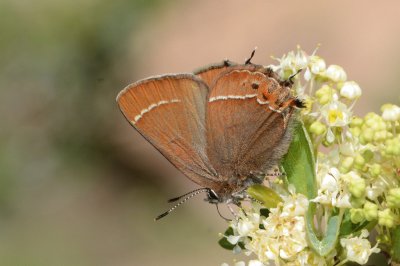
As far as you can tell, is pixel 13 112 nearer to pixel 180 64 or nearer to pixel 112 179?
pixel 112 179

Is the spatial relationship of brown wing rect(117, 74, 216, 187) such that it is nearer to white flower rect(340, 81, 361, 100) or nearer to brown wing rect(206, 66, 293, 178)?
brown wing rect(206, 66, 293, 178)

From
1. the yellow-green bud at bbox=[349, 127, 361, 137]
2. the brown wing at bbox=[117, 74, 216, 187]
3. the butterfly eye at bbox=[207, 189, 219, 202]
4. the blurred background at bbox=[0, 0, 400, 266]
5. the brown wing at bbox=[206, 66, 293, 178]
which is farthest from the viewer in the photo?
the blurred background at bbox=[0, 0, 400, 266]

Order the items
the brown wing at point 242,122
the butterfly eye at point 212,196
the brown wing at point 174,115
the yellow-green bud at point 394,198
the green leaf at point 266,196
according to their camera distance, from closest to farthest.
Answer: the yellow-green bud at point 394,198, the green leaf at point 266,196, the brown wing at point 242,122, the brown wing at point 174,115, the butterfly eye at point 212,196

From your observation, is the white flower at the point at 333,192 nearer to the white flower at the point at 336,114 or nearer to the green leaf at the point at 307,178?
the green leaf at the point at 307,178

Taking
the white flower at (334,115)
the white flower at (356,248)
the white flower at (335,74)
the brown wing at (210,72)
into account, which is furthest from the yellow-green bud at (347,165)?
the brown wing at (210,72)

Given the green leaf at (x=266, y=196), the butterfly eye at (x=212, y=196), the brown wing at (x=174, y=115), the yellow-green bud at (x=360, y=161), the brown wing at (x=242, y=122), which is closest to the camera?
the yellow-green bud at (x=360, y=161)

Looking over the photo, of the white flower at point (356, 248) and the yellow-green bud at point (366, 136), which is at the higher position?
the yellow-green bud at point (366, 136)

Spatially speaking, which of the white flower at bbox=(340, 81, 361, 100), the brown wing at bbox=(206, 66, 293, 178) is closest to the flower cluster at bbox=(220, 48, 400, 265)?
the white flower at bbox=(340, 81, 361, 100)

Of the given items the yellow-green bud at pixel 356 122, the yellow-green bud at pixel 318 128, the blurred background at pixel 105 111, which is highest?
the blurred background at pixel 105 111
